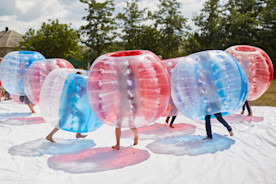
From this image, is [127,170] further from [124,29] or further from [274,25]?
[124,29]

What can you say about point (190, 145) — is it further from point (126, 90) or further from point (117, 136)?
point (126, 90)

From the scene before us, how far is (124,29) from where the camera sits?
3972 cm

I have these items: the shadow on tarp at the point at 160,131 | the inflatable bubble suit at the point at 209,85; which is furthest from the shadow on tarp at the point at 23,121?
the inflatable bubble suit at the point at 209,85

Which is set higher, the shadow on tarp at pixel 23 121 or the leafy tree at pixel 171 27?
the leafy tree at pixel 171 27

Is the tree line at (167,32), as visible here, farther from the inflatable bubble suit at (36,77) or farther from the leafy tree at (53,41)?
the inflatable bubble suit at (36,77)

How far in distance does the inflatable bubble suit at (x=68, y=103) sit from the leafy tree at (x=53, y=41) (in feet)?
104

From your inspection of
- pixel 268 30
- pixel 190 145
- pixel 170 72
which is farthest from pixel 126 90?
pixel 268 30

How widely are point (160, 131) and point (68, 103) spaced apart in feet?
8.06

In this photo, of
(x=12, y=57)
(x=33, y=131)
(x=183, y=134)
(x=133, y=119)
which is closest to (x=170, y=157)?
(x=133, y=119)

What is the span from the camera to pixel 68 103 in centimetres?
421

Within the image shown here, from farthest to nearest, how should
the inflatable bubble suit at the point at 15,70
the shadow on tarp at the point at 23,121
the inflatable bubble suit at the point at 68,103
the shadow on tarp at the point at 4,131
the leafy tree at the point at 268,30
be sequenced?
the leafy tree at the point at 268,30, the inflatable bubble suit at the point at 15,70, the shadow on tarp at the point at 23,121, the shadow on tarp at the point at 4,131, the inflatable bubble suit at the point at 68,103

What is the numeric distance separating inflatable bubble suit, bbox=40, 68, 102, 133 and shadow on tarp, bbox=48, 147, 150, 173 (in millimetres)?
478

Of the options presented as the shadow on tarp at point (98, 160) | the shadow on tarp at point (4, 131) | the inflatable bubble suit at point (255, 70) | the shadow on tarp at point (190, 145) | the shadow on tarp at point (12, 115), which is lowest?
the shadow on tarp at point (98, 160)

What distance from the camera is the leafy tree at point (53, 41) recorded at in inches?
1342
